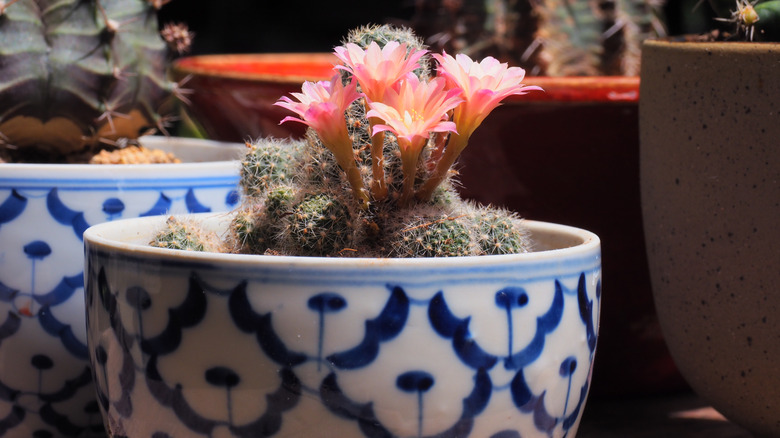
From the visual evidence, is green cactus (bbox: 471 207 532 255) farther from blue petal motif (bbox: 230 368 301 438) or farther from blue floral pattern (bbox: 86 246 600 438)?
blue petal motif (bbox: 230 368 301 438)

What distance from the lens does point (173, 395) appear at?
0.55 metres

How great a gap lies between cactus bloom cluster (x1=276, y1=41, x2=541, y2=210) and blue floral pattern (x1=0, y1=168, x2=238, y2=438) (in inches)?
8.9

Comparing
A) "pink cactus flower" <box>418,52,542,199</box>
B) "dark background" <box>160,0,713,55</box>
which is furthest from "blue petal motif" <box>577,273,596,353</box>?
"dark background" <box>160,0,713,55</box>

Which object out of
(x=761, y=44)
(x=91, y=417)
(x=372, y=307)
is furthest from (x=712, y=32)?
(x=91, y=417)

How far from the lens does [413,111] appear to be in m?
0.57

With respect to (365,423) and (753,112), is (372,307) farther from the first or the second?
→ (753,112)

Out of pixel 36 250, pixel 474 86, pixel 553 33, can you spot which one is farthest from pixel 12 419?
pixel 553 33

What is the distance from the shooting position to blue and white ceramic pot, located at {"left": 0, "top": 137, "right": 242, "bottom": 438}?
71 cm

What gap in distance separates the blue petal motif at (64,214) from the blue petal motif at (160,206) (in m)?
0.05

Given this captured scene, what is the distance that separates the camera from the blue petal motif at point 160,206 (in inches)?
29.2

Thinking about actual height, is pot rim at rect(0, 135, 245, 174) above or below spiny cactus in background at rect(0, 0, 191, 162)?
below

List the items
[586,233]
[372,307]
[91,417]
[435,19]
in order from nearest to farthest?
[372,307]
[586,233]
[91,417]
[435,19]

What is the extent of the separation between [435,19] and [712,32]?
0.48m

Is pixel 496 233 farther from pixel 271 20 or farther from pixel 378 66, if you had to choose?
pixel 271 20
